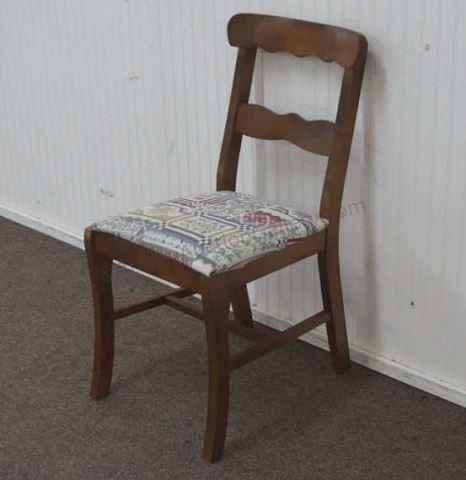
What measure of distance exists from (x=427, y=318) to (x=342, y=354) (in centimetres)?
23

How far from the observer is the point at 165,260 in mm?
1767

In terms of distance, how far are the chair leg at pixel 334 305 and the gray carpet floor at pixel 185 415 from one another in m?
0.05

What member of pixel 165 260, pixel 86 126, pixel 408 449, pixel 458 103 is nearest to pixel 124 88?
pixel 86 126

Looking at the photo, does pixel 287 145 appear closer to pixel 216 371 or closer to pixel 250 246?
pixel 250 246

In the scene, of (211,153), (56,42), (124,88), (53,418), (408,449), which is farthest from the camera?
(56,42)

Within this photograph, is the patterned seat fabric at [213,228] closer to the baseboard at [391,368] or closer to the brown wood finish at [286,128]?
the brown wood finish at [286,128]

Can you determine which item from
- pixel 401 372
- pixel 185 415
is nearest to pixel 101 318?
pixel 185 415

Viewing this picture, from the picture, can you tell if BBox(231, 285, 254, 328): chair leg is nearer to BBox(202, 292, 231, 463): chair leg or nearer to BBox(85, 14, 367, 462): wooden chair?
BBox(85, 14, 367, 462): wooden chair

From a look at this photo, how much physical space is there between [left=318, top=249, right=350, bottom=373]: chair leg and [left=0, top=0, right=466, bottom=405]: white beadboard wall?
7 centimetres

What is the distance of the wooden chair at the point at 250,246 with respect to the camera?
5.69 feet

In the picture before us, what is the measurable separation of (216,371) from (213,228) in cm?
28

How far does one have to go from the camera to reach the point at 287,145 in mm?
2117

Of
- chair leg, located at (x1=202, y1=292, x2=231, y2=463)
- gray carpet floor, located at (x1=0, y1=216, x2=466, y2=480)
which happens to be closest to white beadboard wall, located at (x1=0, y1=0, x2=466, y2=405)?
gray carpet floor, located at (x1=0, y1=216, x2=466, y2=480)

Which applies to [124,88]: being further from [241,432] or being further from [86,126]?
[241,432]
